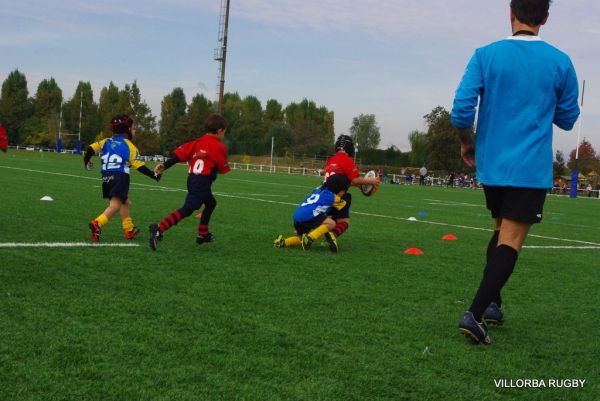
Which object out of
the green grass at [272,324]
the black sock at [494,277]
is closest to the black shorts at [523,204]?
the black sock at [494,277]

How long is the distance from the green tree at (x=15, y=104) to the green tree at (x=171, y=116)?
2030cm

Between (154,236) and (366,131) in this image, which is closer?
(154,236)

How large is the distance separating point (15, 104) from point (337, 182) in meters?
105

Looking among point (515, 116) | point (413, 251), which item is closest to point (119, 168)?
point (413, 251)

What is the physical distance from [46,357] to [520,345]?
2.66 meters

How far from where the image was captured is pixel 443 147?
259ft

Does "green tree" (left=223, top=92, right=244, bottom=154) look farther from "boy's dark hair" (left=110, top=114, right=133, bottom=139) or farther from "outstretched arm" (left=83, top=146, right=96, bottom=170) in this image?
"boy's dark hair" (left=110, top=114, right=133, bottom=139)

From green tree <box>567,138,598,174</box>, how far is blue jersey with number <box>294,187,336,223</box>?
99.5 meters

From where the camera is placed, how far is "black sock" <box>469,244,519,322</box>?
13.2 feet

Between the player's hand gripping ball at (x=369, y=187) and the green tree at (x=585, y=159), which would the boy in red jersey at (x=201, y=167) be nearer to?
the player's hand gripping ball at (x=369, y=187)

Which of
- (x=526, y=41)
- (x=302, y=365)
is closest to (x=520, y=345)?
(x=302, y=365)

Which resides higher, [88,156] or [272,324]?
[88,156]

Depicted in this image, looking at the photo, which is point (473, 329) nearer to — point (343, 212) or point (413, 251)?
point (413, 251)

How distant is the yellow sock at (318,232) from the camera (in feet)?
25.6
